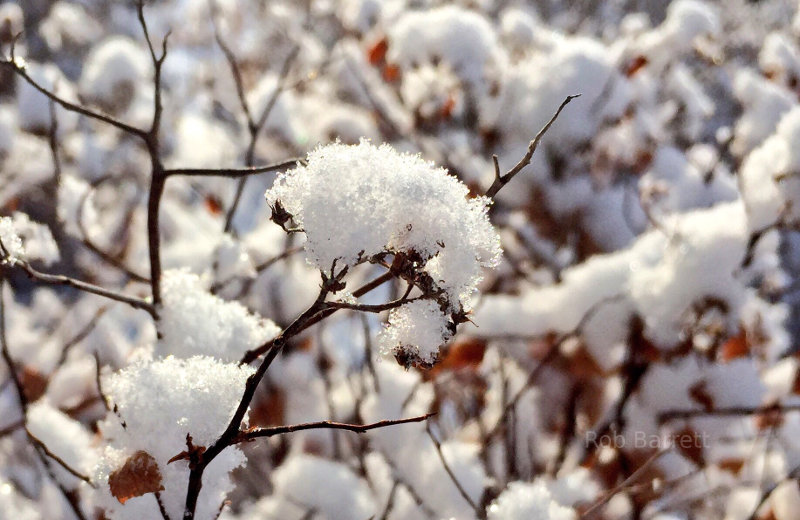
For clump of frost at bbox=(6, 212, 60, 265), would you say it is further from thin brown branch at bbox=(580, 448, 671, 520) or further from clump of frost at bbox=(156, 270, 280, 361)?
thin brown branch at bbox=(580, 448, 671, 520)

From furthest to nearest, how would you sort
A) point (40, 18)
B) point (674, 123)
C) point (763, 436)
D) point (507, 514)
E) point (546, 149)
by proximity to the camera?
point (40, 18)
point (674, 123)
point (546, 149)
point (763, 436)
point (507, 514)

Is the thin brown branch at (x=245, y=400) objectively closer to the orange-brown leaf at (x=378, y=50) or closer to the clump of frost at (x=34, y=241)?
the clump of frost at (x=34, y=241)

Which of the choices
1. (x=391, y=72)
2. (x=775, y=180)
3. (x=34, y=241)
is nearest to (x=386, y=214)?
(x=34, y=241)

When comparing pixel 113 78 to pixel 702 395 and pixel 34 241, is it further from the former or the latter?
pixel 702 395

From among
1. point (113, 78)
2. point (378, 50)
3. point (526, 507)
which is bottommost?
point (526, 507)

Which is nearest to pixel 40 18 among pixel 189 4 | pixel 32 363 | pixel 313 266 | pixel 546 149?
pixel 189 4

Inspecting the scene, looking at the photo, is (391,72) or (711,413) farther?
(391,72)

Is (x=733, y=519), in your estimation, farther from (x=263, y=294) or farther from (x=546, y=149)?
(x=263, y=294)
